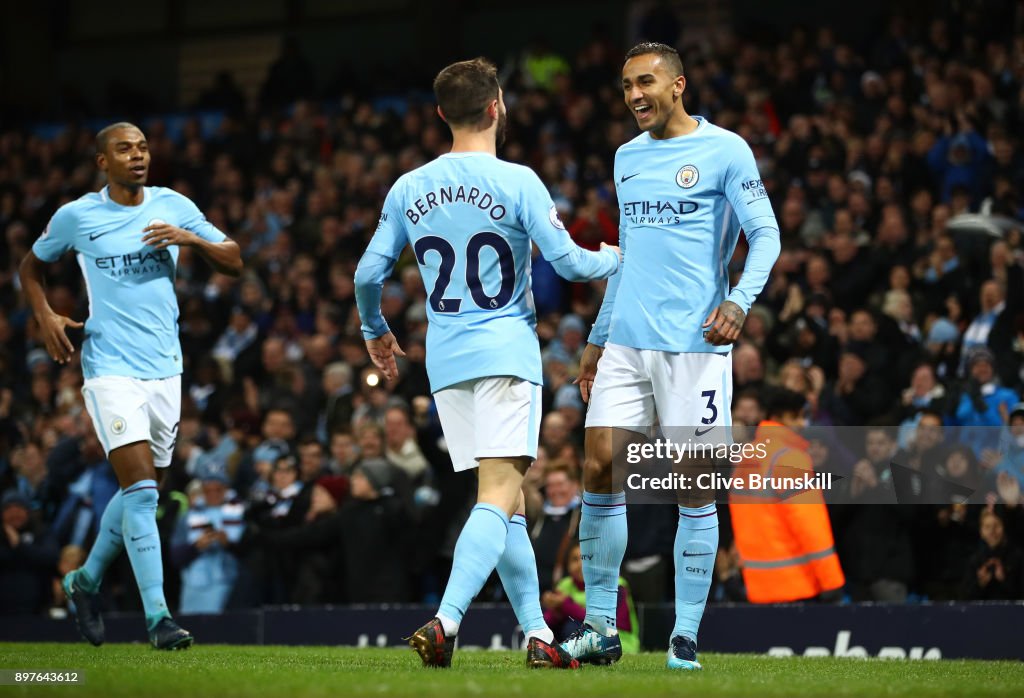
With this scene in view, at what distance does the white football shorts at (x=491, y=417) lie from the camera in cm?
638

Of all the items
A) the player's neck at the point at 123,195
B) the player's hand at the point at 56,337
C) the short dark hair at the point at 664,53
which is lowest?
A: the player's hand at the point at 56,337

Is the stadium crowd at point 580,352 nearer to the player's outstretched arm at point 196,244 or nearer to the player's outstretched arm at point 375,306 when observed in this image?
the player's outstretched arm at point 196,244

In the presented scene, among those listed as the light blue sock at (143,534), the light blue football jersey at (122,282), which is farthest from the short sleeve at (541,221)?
the light blue sock at (143,534)

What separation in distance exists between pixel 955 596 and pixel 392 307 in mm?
7208

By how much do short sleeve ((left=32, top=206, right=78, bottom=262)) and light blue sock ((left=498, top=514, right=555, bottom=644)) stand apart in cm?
365

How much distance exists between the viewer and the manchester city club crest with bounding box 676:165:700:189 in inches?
277

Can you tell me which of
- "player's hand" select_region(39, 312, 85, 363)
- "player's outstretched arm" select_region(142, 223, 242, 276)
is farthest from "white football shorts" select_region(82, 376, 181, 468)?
"player's outstretched arm" select_region(142, 223, 242, 276)

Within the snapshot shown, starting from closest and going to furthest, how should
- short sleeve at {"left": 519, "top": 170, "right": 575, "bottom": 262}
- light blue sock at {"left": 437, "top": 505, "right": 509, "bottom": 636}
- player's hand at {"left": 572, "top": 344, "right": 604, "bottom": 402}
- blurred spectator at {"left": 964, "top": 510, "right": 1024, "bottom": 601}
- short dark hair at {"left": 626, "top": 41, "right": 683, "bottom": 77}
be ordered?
1. light blue sock at {"left": 437, "top": 505, "right": 509, "bottom": 636}
2. short sleeve at {"left": 519, "top": 170, "right": 575, "bottom": 262}
3. short dark hair at {"left": 626, "top": 41, "right": 683, "bottom": 77}
4. player's hand at {"left": 572, "top": 344, "right": 604, "bottom": 402}
5. blurred spectator at {"left": 964, "top": 510, "right": 1024, "bottom": 601}

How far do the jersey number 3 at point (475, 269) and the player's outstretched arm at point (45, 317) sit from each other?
9.71 feet

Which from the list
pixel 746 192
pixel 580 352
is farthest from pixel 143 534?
pixel 580 352

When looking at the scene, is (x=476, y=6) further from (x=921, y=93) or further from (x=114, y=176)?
(x=114, y=176)

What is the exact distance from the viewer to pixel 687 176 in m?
7.04

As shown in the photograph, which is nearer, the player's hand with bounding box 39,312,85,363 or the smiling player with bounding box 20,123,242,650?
the smiling player with bounding box 20,123,242,650

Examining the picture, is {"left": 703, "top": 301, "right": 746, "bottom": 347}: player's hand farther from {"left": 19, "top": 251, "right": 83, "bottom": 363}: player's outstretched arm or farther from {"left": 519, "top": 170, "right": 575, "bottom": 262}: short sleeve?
→ {"left": 19, "top": 251, "right": 83, "bottom": 363}: player's outstretched arm
